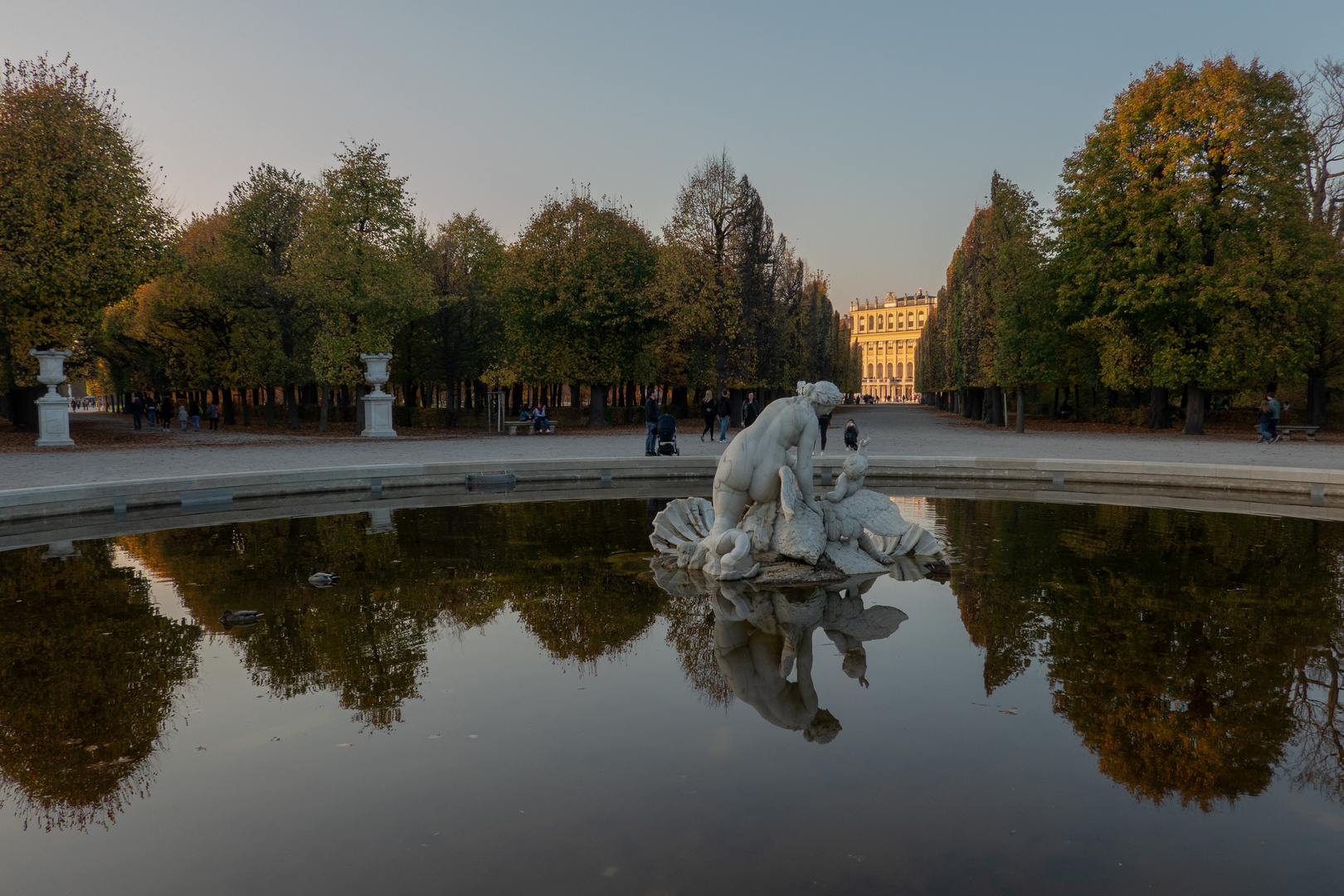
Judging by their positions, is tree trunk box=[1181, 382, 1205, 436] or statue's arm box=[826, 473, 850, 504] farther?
tree trunk box=[1181, 382, 1205, 436]

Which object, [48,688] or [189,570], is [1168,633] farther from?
[189,570]

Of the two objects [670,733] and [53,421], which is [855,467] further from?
[53,421]

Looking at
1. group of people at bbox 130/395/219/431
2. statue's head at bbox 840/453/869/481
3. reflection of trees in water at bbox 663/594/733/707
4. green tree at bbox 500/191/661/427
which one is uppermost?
green tree at bbox 500/191/661/427

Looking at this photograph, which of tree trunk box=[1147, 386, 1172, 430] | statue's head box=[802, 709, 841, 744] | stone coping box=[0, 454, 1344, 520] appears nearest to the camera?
statue's head box=[802, 709, 841, 744]

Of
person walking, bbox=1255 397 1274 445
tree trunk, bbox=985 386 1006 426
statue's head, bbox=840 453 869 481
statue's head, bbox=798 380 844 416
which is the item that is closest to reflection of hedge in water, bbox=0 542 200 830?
statue's head, bbox=798 380 844 416

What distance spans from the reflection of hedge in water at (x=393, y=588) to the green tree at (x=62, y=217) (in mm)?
18068

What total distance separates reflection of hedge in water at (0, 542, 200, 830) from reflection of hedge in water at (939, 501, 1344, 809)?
441 cm

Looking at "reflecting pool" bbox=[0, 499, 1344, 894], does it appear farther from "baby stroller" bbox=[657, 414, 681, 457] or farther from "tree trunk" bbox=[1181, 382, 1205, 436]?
"tree trunk" bbox=[1181, 382, 1205, 436]

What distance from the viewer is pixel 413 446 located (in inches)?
913

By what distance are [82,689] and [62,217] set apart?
23805mm

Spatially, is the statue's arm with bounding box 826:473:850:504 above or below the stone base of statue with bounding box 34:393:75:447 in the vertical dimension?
below

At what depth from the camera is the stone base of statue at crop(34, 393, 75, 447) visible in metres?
21.9

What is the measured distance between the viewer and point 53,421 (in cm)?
2222

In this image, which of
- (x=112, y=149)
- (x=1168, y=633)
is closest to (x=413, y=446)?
(x=112, y=149)
